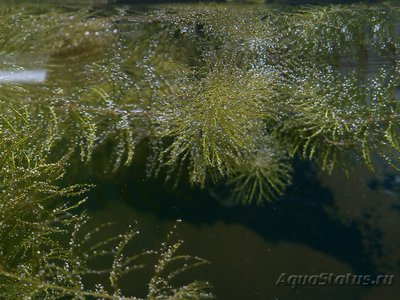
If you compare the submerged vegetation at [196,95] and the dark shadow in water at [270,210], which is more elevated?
the submerged vegetation at [196,95]

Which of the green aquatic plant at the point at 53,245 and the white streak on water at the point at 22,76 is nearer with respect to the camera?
the green aquatic plant at the point at 53,245

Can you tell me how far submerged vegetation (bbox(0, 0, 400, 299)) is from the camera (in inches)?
26.9

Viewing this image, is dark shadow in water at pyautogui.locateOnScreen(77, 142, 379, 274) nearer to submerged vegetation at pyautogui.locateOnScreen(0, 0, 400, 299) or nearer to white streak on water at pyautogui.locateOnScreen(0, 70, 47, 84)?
submerged vegetation at pyautogui.locateOnScreen(0, 0, 400, 299)

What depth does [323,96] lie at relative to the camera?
704 millimetres

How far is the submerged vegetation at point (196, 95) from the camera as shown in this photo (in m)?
0.68

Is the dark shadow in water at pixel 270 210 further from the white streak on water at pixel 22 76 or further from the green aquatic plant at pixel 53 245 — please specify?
the white streak on water at pixel 22 76

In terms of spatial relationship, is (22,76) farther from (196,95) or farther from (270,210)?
(270,210)

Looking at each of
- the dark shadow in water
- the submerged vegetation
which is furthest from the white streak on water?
the dark shadow in water

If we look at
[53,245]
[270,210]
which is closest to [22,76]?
[53,245]

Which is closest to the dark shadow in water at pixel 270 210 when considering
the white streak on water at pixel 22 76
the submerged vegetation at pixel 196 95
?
the submerged vegetation at pixel 196 95

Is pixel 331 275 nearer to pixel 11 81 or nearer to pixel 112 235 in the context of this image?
pixel 112 235

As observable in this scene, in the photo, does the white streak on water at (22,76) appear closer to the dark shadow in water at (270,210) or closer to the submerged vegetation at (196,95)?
the submerged vegetation at (196,95)

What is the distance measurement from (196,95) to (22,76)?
0.24 meters

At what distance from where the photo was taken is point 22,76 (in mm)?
703
